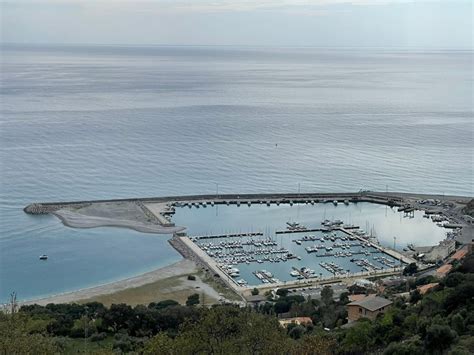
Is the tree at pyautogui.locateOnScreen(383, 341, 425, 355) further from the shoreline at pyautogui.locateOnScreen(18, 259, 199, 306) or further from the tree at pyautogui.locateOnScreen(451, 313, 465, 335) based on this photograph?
the shoreline at pyautogui.locateOnScreen(18, 259, 199, 306)

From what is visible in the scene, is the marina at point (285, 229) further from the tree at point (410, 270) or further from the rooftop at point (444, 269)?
the rooftop at point (444, 269)

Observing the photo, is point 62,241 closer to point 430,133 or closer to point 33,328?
point 33,328

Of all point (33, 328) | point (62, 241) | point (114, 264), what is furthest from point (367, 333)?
point (62, 241)

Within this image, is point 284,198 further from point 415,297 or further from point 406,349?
point 406,349

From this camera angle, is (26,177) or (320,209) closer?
(320,209)

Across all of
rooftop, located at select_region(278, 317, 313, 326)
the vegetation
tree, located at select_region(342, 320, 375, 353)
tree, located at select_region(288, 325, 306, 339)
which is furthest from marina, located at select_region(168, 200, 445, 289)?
tree, located at select_region(342, 320, 375, 353)
